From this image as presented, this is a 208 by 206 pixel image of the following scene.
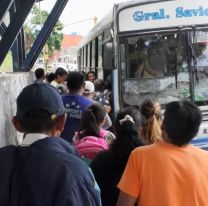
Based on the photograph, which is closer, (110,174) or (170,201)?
(170,201)

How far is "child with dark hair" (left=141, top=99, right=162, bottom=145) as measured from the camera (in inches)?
194

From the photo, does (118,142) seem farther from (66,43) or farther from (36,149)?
(66,43)

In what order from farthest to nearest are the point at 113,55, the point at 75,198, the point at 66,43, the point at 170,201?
the point at 66,43 → the point at 113,55 → the point at 170,201 → the point at 75,198

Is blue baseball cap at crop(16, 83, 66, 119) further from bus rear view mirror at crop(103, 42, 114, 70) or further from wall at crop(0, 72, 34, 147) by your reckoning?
bus rear view mirror at crop(103, 42, 114, 70)

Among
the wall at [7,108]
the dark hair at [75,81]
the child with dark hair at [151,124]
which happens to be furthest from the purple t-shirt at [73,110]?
the wall at [7,108]

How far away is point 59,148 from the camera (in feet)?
6.65

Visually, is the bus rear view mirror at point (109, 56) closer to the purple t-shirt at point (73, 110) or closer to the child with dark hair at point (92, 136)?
the purple t-shirt at point (73, 110)

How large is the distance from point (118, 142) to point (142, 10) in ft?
15.1

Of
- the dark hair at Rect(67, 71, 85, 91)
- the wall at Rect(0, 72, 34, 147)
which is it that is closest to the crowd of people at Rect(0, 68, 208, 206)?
the dark hair at Rect(67, 71, 85, 91)

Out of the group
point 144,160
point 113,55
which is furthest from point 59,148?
point 113,55

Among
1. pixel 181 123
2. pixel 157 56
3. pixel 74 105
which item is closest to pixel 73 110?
pixel 74 105

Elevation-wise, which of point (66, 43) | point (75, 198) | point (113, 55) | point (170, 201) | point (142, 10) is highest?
point (66, 43)

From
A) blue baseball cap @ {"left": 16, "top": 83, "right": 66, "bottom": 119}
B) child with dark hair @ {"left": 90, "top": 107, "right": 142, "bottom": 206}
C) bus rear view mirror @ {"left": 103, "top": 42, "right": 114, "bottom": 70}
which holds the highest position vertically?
bus rear view mirror @ {"left": 103, "top": 42, "right": 114, "bottom": 70}

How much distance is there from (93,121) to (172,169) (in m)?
1.45
